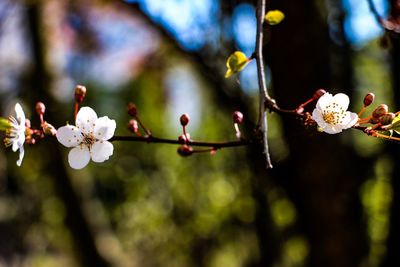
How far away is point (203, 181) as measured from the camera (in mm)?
3709

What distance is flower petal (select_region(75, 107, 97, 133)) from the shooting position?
0.85 meters

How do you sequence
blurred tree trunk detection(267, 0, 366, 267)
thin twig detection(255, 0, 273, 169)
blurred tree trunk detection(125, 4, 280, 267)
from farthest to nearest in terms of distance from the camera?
blurred tree trunk detection(125, 4, 280, 267), blurred tree trunk detection(267, 0, 366, 267), thin twig detection(255, 0, 273, 169)

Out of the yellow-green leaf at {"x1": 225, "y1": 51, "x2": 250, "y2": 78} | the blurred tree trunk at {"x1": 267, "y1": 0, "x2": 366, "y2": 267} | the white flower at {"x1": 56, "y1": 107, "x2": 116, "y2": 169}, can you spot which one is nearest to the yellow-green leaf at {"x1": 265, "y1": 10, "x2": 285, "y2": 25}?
the yellow-green leaf at {"x1": 225, "y1": 51, "x2": 250, "y2": 78}

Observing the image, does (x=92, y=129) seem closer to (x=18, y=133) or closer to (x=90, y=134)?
(x=90, y=134)

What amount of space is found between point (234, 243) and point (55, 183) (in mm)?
1262

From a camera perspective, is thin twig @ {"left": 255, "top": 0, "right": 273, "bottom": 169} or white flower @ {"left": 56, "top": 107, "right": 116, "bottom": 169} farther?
white flower @ {"left": 56, "top": 107, "right": 116, "bottom": 169}

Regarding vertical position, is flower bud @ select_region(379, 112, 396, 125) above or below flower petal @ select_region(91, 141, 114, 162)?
above

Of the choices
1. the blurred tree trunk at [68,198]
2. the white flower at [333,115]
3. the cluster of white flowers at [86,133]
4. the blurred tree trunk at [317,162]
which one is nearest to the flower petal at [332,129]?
the white flower at [333,115]

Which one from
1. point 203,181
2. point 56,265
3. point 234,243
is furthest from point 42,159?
point 56,265

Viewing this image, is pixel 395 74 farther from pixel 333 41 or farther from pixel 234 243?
pixel 234 243

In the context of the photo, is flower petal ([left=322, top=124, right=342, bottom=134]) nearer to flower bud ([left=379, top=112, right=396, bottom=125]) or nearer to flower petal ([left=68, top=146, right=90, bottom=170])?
flower bud ([left=379, top=112, right=396, bottom=125])

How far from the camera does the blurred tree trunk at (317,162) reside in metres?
1.98

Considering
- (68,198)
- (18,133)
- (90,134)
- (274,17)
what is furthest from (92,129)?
(68,198)

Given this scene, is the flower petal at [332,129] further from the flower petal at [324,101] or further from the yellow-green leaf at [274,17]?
the yellow-green leaf at [274,17]
